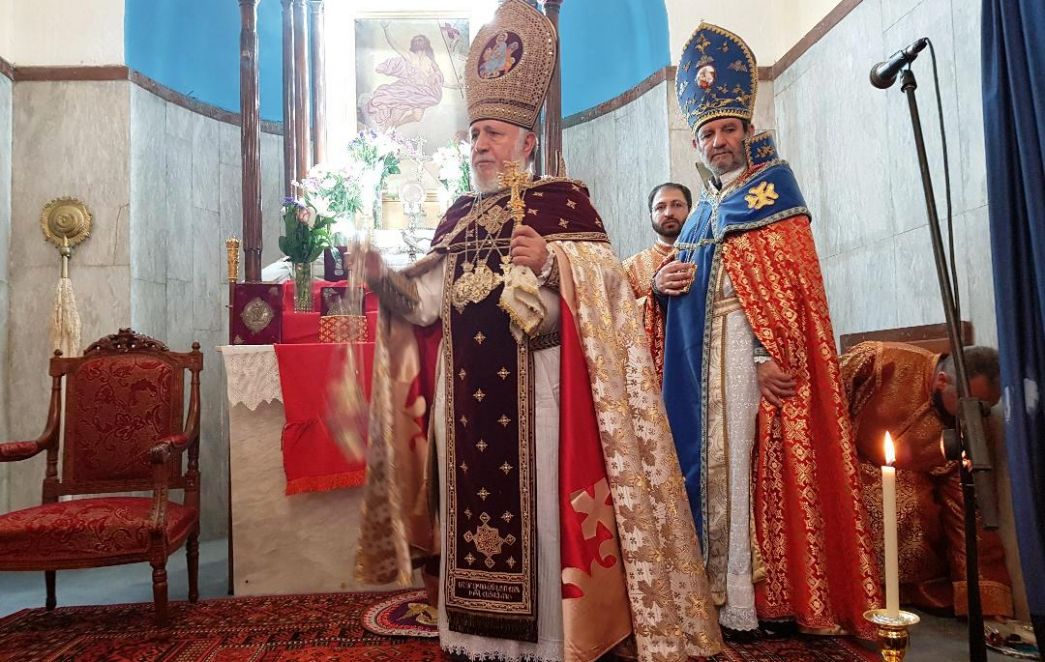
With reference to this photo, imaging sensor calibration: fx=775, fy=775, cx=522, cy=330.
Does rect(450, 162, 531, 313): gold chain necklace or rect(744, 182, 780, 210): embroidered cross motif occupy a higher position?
rect(744, 182, 780, 210): embroidered cross motif

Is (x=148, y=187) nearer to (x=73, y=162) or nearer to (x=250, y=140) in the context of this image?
(x=73, y=162)

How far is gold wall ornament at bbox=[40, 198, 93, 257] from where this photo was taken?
17.2 feet

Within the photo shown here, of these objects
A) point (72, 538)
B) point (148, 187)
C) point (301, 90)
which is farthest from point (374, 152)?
point (72, 538)

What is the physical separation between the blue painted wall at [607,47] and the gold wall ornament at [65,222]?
3.90m

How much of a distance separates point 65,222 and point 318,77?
2012 mm

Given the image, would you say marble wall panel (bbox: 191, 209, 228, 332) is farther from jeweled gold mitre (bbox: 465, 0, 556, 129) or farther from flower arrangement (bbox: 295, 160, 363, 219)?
jeweled gold mitre (bbox: 465, 0, 556, 129)

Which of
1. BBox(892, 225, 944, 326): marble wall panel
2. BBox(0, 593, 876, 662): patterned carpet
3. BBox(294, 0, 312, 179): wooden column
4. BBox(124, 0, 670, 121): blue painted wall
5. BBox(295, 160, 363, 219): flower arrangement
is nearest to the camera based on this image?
BBox(0, 593, 876, 662): patterned carpet

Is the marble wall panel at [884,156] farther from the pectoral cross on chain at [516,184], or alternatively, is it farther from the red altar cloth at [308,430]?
the red altar cloth at [308,430]

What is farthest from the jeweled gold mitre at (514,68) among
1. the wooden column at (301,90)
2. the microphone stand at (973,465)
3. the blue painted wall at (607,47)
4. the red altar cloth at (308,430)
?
the blue painted wall at (607,47)

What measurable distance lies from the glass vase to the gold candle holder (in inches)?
156

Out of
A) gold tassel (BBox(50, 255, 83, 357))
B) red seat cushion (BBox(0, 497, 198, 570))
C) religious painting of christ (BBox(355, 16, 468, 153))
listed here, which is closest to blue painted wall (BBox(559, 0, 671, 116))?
religious painting of christ (BBox(355, 16, 468, 153))

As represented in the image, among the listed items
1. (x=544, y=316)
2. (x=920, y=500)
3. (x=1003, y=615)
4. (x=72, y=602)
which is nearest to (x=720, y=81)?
(x=544, y=316)

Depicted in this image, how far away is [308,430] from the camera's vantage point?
4.02 m

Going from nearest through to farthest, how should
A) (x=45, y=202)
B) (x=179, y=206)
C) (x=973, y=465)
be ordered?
(x=973, y=465) → (x=45, y=202) → (x=179, y=206)
